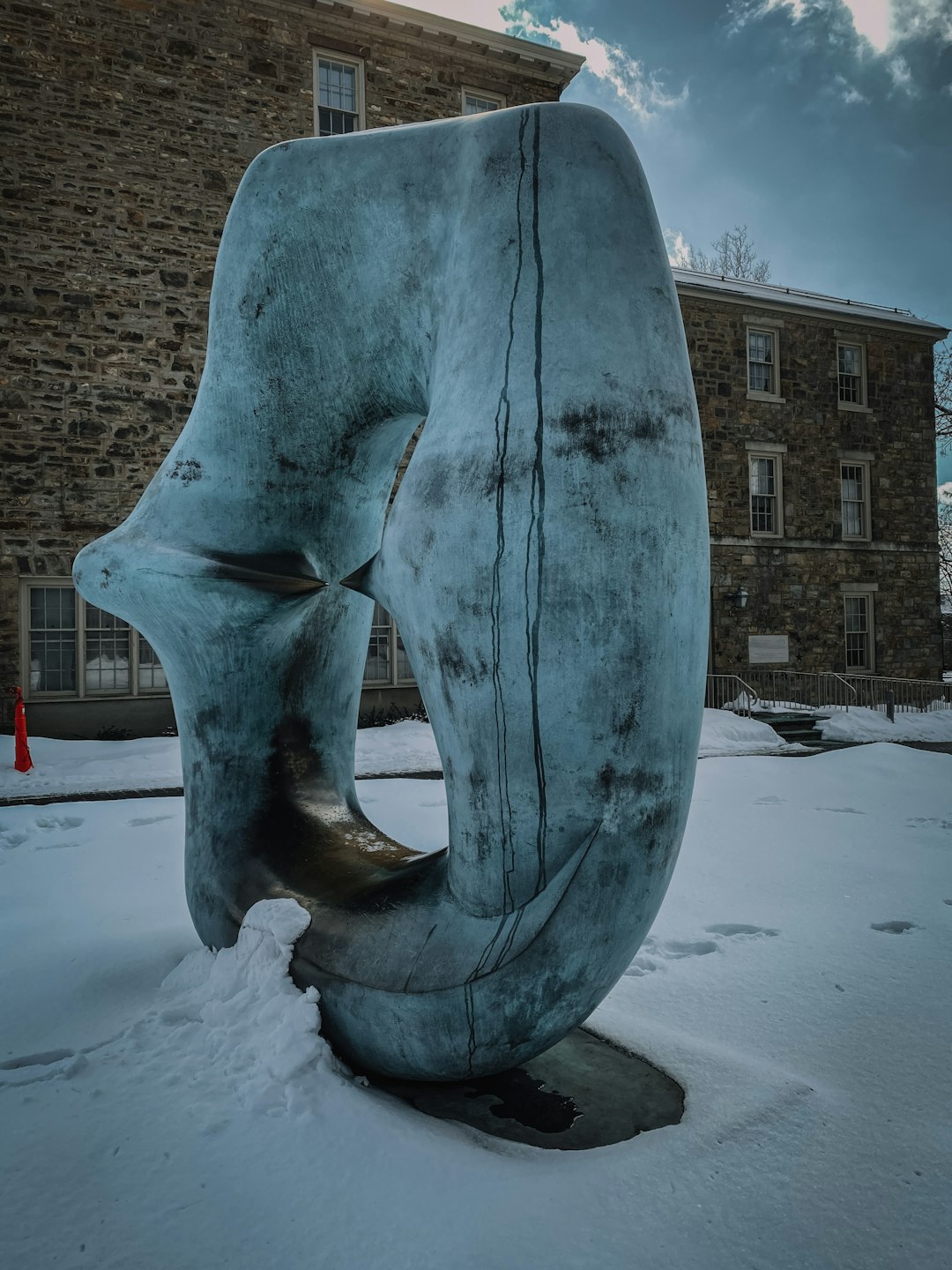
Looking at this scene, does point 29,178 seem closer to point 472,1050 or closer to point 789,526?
point 472,1050

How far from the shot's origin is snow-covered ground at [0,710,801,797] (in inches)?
337

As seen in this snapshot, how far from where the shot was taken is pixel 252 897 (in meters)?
2.03

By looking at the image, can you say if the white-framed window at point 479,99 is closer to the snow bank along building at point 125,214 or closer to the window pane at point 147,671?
the snow bank along building at point 125,214

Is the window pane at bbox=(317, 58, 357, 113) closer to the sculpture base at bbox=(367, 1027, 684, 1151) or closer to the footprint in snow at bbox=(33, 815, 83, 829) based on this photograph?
the footprint in snow at bbox=(33, 815, 83, 829)

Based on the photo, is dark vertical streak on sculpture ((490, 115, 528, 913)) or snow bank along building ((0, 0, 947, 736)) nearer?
dark vertical streak on sculpture ((490, 115, 528, 913))

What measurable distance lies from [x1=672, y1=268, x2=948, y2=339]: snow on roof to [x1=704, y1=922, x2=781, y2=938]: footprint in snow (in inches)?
631

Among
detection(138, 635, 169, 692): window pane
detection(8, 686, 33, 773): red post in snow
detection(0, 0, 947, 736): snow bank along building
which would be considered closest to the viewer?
detection(8, 686, 33, 773): red post in snow

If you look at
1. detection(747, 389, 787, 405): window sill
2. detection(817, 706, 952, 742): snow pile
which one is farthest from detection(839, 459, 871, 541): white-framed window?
detection(817, 706, 952, 742): snow pile

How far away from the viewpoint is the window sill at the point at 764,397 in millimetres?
17578

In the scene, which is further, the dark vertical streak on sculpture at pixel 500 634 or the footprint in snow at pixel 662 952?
the footprint in snow at pixel 662 952

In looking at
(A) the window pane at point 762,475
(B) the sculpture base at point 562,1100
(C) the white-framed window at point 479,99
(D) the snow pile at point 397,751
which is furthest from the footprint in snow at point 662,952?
(A) the window pane at point 762,475

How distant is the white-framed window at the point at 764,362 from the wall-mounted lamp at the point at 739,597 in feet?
13.5

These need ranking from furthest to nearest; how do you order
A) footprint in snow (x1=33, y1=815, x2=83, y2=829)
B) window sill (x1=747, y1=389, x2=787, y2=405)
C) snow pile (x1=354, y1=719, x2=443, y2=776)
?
window sill (x1=747, y1=389, x2=787, y2=405) → snow pile (x1=354, y1=719, x2=443, y2=776) → footprint in snow (x1=33, y1=815, x2=83, y2=829)

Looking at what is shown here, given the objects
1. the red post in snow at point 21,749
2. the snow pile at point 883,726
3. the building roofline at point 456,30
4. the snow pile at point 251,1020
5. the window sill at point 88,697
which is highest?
the building roofline at point 456,30
